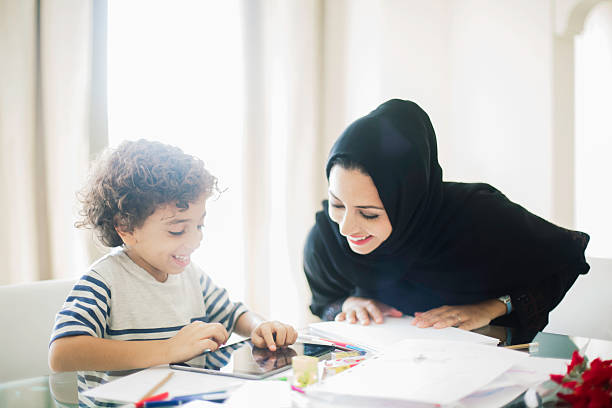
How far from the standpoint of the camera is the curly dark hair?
3.48 ft

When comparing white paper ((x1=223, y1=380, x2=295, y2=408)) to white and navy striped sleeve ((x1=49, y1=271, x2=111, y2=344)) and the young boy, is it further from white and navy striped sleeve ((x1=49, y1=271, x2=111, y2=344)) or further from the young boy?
white and navy striped sleeve ((x1=49, y1=271, x2=111, y2=344))

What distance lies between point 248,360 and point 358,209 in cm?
45

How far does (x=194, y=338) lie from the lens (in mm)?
916

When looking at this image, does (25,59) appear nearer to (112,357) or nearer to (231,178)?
(231,178)

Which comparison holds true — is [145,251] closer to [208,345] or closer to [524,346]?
[208,345]

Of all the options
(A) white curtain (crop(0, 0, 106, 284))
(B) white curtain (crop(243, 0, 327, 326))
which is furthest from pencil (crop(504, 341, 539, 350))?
(B) white curtain (crop(243, 0, 327, 326))

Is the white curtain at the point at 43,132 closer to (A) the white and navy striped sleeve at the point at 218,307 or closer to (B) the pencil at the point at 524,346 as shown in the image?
(A) the white and navy striped sleeve at the point at 218,307

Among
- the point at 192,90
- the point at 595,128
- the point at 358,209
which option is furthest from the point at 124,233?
the point at 595,128

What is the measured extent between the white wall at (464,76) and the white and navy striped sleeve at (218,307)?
155cm

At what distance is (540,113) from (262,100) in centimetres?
131

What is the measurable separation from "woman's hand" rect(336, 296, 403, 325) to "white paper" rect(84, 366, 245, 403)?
18.5 inches

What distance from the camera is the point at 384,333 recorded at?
3.53ft

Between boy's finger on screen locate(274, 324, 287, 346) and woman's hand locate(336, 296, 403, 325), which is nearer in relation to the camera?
boy's finger on screen locate(274, 324, 287, 346)

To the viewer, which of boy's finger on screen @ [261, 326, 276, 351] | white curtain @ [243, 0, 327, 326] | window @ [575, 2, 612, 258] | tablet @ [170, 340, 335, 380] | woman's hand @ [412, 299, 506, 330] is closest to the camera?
tablet @ [170, 340, 335, 380]
